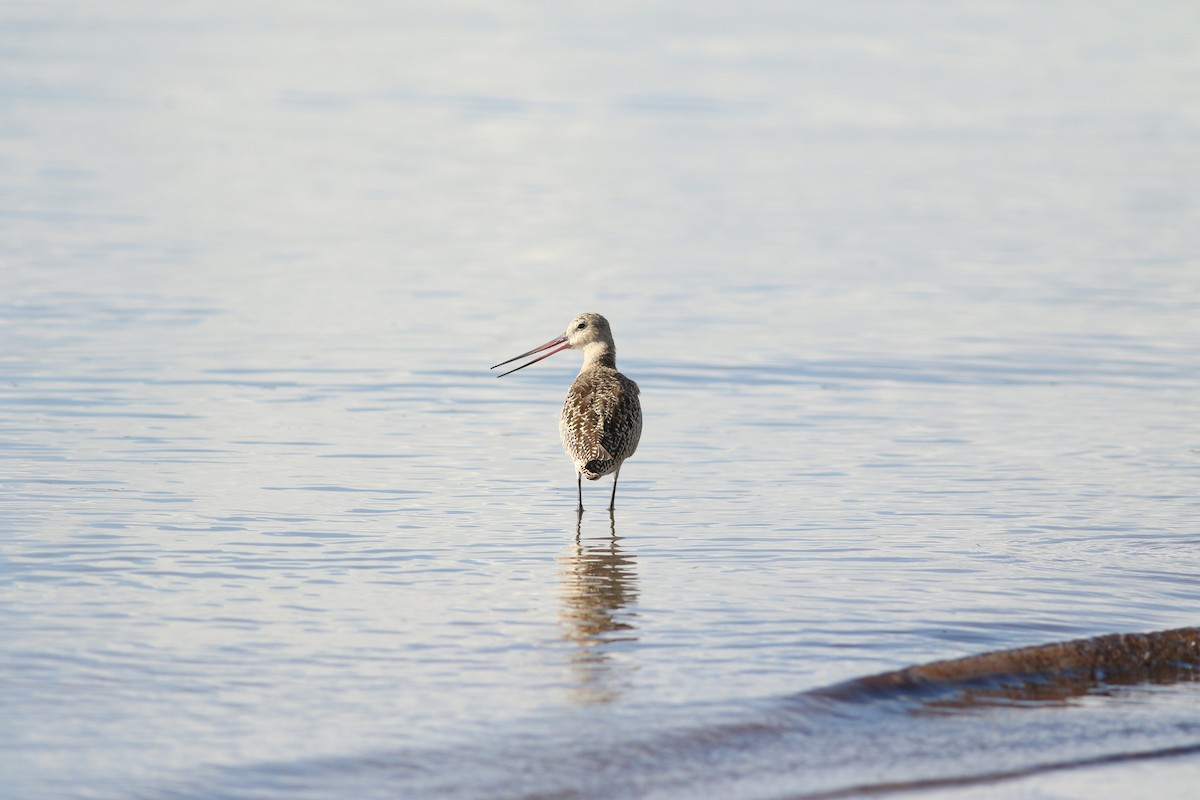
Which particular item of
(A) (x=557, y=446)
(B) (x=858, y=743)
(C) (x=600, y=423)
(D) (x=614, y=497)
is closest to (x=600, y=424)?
(C) (x=600, y=423)

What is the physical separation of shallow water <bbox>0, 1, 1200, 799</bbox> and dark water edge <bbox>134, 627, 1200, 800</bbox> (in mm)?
21

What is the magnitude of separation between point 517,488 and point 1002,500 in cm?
246

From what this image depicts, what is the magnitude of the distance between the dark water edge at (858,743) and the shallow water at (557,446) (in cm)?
2

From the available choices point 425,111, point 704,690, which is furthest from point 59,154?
point 704,690

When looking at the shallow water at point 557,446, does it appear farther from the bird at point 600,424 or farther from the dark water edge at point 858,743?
the bird at point 600,424

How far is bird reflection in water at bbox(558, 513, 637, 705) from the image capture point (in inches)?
254

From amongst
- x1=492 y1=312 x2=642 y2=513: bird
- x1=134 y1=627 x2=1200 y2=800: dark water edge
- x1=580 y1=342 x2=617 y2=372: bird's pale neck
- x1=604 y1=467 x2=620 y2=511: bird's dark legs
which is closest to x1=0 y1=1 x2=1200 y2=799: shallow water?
x1=134 y1=627 x2=1200 y2=800: dark water edge

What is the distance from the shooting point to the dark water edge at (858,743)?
17.9 feet

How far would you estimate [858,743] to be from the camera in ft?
19.5

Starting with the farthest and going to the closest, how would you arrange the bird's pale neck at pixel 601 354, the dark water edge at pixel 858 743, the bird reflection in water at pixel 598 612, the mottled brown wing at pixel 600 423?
the bird's pale neck at pixel 601 354 → the mottled brown wing at pixel 600 423 → the bird reflection in water at pixel 598 612 → the dark water edge at pixel 858 743

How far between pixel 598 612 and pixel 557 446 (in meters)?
3.66

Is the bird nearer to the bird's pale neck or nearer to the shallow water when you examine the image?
the bird's pale neck

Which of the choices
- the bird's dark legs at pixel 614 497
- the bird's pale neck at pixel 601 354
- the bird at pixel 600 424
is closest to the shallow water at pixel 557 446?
the bird's dark legs at pixel 614 497

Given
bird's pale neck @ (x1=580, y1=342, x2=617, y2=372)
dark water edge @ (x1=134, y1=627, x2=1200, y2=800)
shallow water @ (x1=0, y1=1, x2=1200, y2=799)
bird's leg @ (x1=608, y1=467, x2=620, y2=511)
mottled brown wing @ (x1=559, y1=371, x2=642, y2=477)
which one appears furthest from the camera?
bird's pale neck @ (x1=580, y1=342, x2=617, y2=372)
